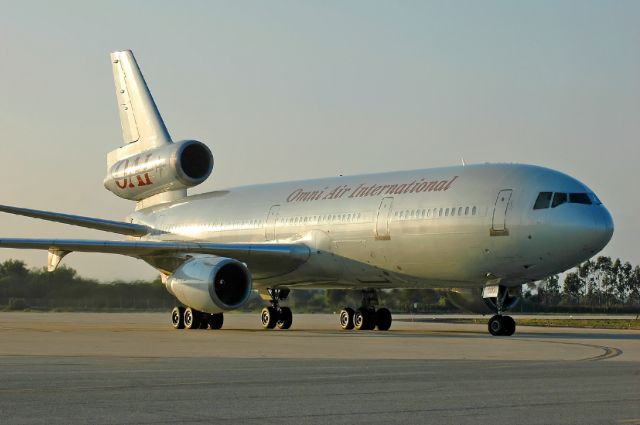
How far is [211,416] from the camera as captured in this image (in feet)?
30.4

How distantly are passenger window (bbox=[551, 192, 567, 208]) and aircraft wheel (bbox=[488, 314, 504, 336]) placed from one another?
304 cm

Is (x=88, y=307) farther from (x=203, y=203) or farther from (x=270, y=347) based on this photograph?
(x=270, y=347)

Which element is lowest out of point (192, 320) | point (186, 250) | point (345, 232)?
point (192, 320)

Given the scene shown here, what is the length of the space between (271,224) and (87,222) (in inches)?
239

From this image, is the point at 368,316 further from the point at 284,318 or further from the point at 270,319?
the point at 270,319

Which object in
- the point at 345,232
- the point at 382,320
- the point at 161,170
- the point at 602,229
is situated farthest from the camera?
the point at 161,170

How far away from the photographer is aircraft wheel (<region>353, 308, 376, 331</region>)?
31.3 meters

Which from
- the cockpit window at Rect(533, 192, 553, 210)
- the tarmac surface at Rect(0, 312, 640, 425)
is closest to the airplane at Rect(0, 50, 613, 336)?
the cockpit window at Rect(533, 192, 553, 210)

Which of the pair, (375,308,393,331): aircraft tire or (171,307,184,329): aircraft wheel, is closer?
(375,308,393,331): aircraft tire

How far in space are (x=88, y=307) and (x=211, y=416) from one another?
4161 cm

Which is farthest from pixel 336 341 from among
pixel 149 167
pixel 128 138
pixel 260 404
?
pixel 128 138

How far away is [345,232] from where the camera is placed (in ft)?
96.0

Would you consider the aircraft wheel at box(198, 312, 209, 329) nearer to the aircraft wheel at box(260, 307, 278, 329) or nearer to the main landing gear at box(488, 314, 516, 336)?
the aircraft wheel at box(260, 307, 278, 329)

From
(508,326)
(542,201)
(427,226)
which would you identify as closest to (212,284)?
(427,226)
